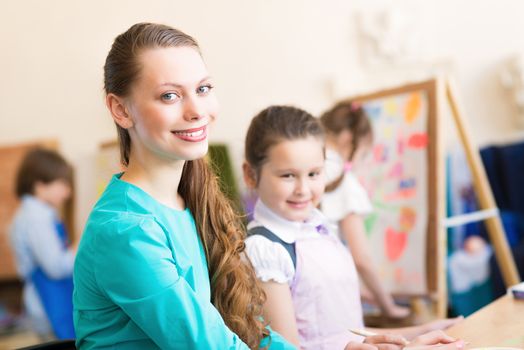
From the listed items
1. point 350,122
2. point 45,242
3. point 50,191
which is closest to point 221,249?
point 350,122

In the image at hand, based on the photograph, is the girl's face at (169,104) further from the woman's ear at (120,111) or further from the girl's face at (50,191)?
the girl's face at (50,191)

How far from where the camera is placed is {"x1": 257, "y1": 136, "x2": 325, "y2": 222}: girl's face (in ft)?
4.68

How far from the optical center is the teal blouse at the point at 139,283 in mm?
975

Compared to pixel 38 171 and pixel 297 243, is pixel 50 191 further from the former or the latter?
pixel 297 243

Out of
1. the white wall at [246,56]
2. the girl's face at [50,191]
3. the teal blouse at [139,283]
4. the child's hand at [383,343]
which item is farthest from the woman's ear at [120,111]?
the white wall at [246,56]

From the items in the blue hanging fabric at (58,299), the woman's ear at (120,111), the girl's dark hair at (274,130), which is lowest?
the blue hanging fabric at (58,299)

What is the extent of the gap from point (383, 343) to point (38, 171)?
8.61ft

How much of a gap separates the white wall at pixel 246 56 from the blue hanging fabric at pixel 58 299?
130cm

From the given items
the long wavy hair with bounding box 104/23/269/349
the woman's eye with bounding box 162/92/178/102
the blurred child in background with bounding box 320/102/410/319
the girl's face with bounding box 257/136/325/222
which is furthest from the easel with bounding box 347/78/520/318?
the woman's eye with bounding box 162/92/178/102

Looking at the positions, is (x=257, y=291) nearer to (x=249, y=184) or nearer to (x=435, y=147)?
(x=249, y=184)

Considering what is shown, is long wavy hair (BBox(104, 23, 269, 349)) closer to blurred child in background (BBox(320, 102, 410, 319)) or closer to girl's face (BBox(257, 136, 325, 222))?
girl's face (BBox(257, 136, 325, 222))

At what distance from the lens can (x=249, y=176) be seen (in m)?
1.52

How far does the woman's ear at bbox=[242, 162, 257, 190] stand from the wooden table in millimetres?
558

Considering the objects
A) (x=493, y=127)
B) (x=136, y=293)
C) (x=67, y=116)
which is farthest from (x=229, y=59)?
(x=136, y=293)
